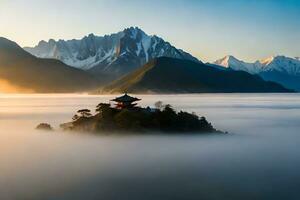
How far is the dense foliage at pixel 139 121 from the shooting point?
97.5m

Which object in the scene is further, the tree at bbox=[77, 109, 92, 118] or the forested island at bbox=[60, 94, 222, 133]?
the tree at bbox=[77, 109, 92, 118]

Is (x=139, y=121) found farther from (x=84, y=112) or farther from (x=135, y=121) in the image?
(x=84, y=112)

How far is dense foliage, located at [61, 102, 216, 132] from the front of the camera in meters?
97.5

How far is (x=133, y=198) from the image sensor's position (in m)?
47.9

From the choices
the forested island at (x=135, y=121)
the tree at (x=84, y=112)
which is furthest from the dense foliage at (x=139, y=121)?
the tree at (x=84, y=112)

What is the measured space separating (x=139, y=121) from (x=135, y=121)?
115cm

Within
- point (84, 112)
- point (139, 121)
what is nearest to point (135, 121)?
point (139, 121)

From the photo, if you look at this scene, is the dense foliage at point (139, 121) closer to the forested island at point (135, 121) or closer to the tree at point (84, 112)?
the forested island at point (135, 121)

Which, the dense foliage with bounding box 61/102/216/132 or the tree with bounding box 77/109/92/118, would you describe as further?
the tree with bounding box 77/109/92/118

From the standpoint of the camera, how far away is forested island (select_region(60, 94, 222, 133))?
3841 inches

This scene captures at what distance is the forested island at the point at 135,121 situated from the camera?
9756 cm

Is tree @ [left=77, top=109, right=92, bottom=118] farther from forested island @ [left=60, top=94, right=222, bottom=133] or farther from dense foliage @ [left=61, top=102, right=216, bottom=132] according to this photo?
forested island @ [left=60, top=94, right=222, bottom=133]

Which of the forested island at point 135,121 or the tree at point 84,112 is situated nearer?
the forested island at point 135,121

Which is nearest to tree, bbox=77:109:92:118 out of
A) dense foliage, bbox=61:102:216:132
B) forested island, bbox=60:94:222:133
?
dense foliage, bbox=61:102:216:132
